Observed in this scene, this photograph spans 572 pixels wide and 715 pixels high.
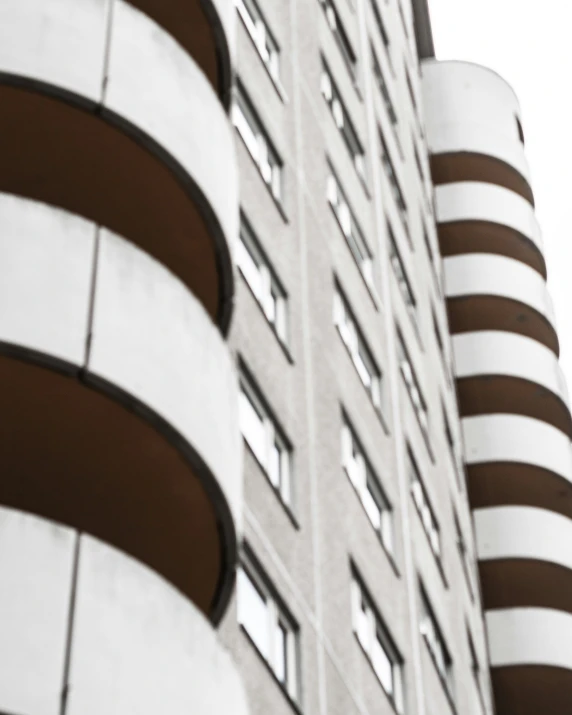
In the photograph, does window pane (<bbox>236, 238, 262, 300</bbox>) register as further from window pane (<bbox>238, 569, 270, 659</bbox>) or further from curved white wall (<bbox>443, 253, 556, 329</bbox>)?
curved white wall (<bbox>443, 253, 556, 329</bbox>)

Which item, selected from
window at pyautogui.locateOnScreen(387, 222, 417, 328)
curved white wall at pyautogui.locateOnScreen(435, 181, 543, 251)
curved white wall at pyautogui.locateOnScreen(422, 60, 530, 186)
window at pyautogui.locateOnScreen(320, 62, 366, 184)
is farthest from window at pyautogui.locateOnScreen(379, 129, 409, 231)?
curved white wall at pyautogui.locateOnScreen(422, 60, 530, 186)

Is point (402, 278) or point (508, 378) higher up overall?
point (508, 378)

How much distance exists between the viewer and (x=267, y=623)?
15.5 meters

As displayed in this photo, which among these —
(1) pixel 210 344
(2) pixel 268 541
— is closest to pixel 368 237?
(2) pixel 268 541

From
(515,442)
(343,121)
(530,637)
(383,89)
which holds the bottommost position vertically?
(530,637)

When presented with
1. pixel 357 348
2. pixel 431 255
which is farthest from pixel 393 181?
pixel 357 348

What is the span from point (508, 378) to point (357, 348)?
52.1 feet

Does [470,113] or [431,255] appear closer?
[431,255]

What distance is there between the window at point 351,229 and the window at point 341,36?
13.5 ft

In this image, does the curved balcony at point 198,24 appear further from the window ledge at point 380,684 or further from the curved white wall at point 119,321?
the window ledge at point 380,684

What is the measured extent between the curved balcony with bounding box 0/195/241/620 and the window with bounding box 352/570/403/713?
6.15m

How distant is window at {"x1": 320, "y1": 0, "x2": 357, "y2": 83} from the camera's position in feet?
90.2

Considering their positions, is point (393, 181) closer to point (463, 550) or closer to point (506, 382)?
point (463, 550)

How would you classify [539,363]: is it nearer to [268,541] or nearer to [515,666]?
[515,666]
